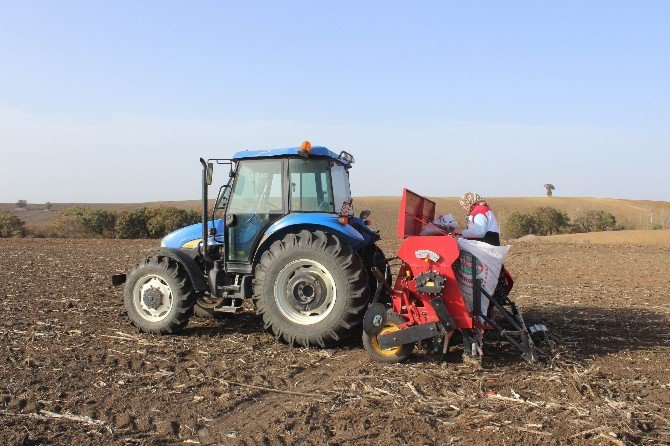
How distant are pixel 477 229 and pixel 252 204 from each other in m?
2.69

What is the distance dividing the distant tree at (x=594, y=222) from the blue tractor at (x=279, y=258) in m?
38.8

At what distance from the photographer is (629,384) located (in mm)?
5367

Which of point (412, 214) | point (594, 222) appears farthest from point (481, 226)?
point (594, 222)

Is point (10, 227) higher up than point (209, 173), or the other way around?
point (209, 173)

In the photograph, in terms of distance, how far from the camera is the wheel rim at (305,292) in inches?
258

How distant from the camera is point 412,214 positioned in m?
6.61

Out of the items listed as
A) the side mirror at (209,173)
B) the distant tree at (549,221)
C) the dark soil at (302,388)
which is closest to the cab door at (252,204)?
the side mirror at (209,173)

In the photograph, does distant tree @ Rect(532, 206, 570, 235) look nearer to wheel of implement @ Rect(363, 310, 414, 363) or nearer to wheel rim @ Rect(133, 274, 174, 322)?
wheel rim @ Rect(133, 274, 174, 322)

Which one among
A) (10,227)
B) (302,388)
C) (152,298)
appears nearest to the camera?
(302,388)

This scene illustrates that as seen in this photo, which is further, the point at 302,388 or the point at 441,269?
the point at 441,269

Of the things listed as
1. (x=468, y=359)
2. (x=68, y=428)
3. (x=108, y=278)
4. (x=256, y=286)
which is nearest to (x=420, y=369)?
(x=468, y=359)

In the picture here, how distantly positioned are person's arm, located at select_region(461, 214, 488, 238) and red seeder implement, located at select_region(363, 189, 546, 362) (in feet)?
1.43

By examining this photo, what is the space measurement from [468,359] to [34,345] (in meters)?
4.68

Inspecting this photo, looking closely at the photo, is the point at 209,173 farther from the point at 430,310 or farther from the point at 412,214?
the point at 430,310
